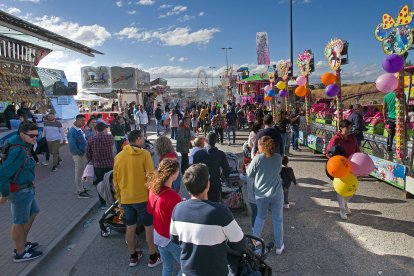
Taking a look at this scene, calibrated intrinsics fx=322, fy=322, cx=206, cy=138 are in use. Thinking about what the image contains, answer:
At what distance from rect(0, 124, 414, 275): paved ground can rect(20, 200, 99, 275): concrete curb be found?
0.18ft

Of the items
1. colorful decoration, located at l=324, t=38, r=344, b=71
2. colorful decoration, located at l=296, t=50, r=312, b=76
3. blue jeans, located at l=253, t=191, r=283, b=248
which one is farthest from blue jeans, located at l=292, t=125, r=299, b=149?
blue jeans, located at l=253, t=191, r=283, b=248

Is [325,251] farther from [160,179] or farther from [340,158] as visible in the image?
[160,179]

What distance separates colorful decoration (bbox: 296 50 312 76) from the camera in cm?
1372

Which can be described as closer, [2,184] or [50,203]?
[2,184]

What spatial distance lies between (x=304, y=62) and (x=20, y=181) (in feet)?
40.9

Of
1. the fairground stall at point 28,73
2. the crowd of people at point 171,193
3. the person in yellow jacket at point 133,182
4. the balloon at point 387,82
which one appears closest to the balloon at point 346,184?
the crowd of people at point 171,193

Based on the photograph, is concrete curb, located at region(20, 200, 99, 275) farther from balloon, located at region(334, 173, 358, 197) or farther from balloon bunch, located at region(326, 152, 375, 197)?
balloon, located at region(334, 173, 358, 197)

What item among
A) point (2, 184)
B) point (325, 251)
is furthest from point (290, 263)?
point (2, 184)

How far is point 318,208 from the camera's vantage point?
6332 mm

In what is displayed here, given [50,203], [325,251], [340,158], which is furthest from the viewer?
[50,203]

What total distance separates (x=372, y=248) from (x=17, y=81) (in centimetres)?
1806

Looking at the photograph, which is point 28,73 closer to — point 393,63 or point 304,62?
point 304,62

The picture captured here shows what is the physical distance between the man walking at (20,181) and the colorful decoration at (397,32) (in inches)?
284

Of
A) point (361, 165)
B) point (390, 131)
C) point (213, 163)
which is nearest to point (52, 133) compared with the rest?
point (213, 163)
